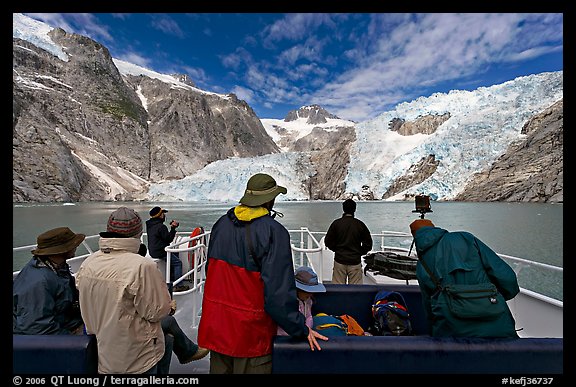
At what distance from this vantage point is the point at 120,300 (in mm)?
1461

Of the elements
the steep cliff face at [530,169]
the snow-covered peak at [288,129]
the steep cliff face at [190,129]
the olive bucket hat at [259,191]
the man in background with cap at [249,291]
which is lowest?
the man in background with cap at [249,291]

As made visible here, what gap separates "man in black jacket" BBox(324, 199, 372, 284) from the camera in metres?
3.49

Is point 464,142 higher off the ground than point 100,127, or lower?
lower

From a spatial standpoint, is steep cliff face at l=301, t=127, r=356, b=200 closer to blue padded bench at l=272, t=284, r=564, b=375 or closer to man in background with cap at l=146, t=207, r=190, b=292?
man in background with cap at l=146, t=207, r=190, b=292

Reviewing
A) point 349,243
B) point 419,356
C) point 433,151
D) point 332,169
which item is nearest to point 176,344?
point 419,356

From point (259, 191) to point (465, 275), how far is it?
1089mm

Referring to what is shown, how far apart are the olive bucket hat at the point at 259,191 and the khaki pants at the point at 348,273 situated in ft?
7.75

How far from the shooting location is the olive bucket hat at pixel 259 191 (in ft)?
4.87

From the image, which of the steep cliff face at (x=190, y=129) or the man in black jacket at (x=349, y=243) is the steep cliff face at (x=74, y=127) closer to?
the steep cliff face at (x=190, y=129)

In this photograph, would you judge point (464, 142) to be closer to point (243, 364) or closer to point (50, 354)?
point (243, 364)

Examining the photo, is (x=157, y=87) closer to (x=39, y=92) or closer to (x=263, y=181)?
(x=39, y=92)

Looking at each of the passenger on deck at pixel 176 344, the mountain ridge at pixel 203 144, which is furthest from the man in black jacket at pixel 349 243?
the mountain ridge at pixel 203 144

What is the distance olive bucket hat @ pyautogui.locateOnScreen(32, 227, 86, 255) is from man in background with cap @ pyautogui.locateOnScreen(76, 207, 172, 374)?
439 mm
